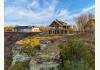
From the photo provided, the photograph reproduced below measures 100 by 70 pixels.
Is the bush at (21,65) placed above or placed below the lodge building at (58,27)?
below

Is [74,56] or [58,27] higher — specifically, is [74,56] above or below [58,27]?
below

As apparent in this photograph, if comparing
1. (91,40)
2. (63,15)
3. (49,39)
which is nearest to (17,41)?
(49,39)

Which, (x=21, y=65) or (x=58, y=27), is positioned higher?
(x=58, y=27)

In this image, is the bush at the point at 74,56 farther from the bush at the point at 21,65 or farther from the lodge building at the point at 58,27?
the bush at the point at 21,65

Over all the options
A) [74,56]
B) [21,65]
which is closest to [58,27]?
[74,56]

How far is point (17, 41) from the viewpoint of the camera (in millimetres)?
1438

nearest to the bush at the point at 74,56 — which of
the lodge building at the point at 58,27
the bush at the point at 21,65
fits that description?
the lodge building at the point at 58,27

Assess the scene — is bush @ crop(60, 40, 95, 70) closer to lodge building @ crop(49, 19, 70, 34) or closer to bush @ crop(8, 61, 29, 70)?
lodge building @ crop(49, 19, 70, 34)

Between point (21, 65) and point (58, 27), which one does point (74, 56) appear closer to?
point (58, 27)
